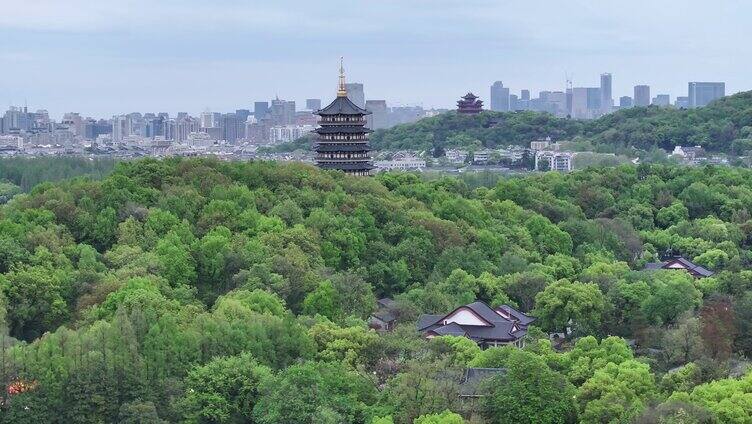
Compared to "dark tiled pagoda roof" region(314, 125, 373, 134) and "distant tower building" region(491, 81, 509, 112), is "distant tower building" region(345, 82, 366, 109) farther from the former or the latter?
"dark tiled pagoda roof" region(314, 125, 373, 134)

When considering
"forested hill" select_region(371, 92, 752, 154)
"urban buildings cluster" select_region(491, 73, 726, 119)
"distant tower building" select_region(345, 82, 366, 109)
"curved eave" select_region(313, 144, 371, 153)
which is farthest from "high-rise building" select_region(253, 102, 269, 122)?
"curved eave" select_region(313, 144, 371, 153)

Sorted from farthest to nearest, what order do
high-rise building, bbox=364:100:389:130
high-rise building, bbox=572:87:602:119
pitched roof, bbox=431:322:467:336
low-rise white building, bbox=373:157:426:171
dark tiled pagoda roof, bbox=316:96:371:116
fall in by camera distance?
high-rise building, bbox=572:87:602:119 → high-rise building, bbox=364:100:389:130 → low-rise white building, bbox=373:157:426:171 → dark tiled pagoda roof, bbox=316:96:371:116 → pitched roof, bbox=431:322:467:336

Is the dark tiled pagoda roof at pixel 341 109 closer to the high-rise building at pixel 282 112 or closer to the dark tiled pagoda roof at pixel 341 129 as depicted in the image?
the dark tiled pagoda roof at pixel 341 129

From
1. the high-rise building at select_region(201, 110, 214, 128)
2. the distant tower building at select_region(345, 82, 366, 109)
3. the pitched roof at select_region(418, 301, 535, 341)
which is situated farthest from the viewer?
the high-rise building at select_region(201, 110, 214, 128)

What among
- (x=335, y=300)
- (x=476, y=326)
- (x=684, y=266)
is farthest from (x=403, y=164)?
(x=476, y=326)

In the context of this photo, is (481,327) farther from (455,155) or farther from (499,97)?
(499,97)

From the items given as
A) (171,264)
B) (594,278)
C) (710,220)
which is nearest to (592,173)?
(710,220)
